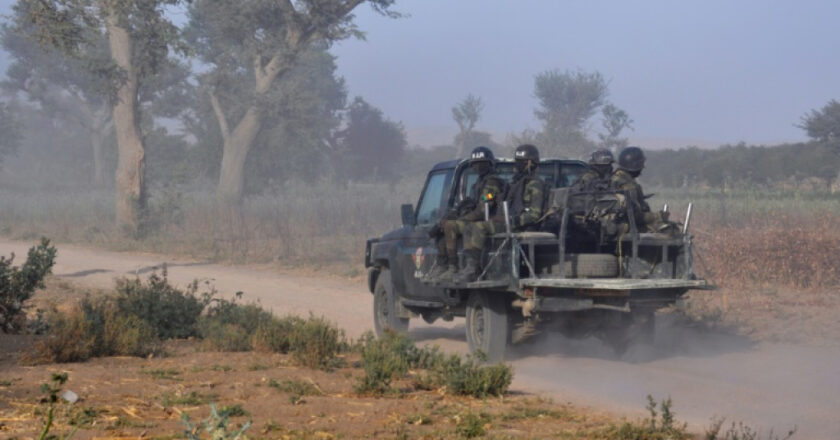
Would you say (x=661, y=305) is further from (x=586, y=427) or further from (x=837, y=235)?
(x=837, y=235)

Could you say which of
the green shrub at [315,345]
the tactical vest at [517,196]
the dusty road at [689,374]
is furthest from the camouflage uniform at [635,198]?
the green shrub at [315,345]

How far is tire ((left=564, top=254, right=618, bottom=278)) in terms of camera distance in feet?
30.5

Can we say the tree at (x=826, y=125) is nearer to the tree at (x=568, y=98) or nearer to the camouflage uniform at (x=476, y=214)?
the tree at (x=568, y=98)

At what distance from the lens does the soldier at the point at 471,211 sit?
969cm

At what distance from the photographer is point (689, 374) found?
30.3 feet

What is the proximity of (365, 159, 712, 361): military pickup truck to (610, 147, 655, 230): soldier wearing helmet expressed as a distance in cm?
16

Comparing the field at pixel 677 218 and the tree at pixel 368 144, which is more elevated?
the tree at pixel 368 144

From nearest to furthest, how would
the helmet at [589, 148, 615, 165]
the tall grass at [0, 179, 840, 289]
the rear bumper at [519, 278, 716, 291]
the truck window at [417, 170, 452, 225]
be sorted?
the rear bumper at [519, 278, 716, 291] < the helmet at [589, 148, 615, 165] < the truck window at [417, 170, 452, 225] < the tall grass at [0, 179, 840, 289]

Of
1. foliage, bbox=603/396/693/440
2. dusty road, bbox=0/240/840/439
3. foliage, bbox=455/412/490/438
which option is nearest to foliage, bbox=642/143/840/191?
dusty road, bbox=0/240/840/439

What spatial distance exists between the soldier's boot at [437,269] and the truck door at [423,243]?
0.13 m

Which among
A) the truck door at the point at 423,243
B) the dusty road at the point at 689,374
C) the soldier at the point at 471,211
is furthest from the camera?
the truck door at the point at 423,243

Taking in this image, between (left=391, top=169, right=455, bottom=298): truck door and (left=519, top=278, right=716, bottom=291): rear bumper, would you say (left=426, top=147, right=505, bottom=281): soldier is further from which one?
(left=519, top=278, right=716, bottom=291): rear bumper

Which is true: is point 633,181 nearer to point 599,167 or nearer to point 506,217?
point 599,167

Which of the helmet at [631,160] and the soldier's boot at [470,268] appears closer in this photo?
the soldier's boot at [470,268]
